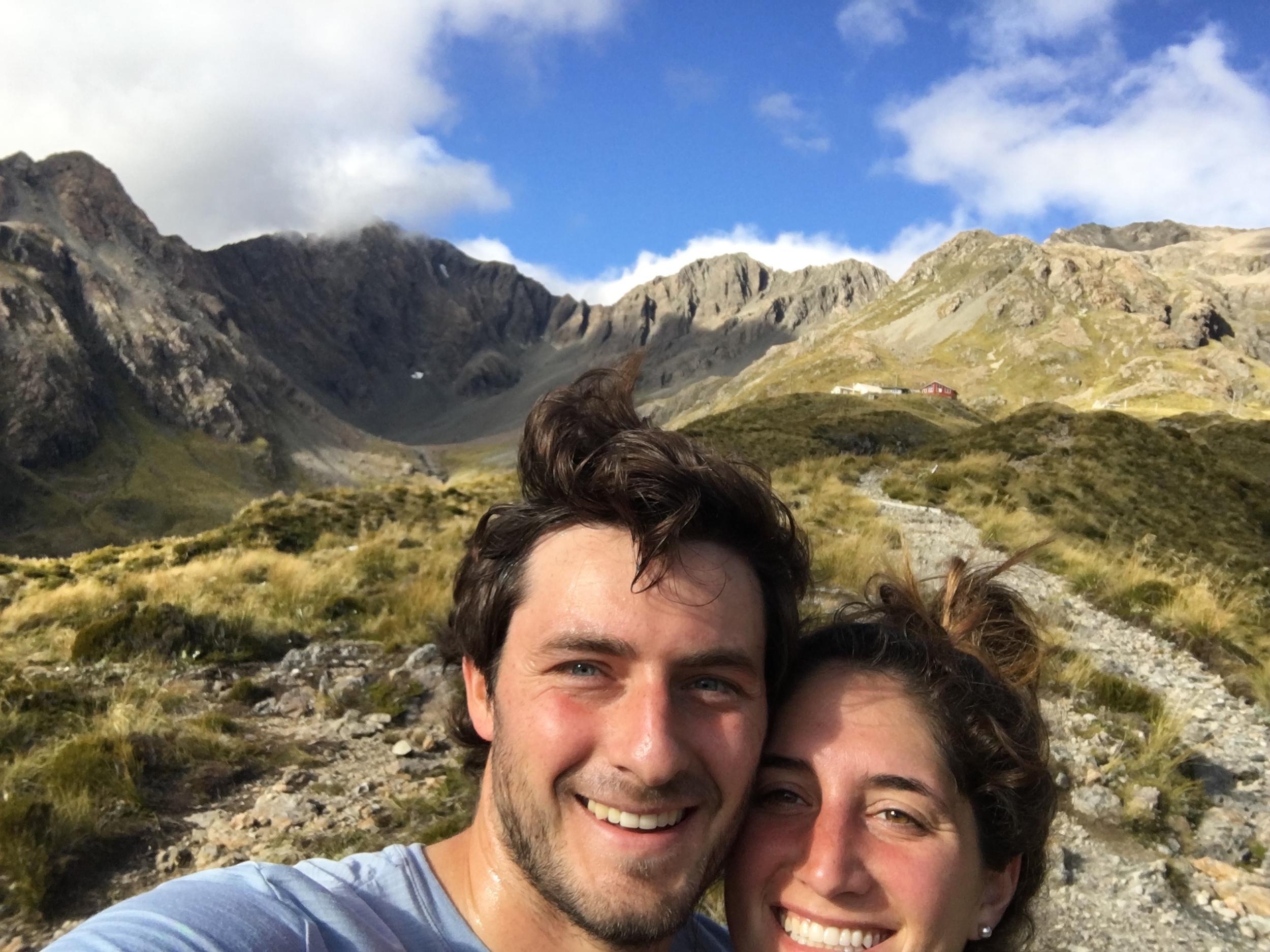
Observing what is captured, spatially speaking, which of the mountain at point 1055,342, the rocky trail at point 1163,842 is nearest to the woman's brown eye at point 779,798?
the rocky trail at point 1163,842

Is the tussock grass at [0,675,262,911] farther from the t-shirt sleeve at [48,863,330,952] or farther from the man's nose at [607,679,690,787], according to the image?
the man's nose at [607,679,690,787]

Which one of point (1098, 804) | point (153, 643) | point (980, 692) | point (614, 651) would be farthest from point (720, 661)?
point (153, 643)

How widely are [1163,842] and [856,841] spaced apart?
17.1 feet

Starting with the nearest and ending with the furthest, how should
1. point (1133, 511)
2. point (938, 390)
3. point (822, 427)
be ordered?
point (1133, 511) → point (822, 427) → point (938, 390)

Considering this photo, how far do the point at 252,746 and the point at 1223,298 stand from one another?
8292 inches

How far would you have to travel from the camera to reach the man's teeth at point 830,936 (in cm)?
228

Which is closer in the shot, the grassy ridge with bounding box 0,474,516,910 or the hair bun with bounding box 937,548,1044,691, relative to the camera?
the hair bun with bounding box 937,548,1044,691

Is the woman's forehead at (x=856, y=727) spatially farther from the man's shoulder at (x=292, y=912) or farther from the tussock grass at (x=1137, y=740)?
the tussock grass at (x=1137, y=740)

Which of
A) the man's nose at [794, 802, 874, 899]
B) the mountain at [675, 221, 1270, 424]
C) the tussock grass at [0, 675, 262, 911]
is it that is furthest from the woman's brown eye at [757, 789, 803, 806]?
the mountain at [675, 221, 1270, 424]

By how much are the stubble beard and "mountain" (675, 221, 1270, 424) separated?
10119cm

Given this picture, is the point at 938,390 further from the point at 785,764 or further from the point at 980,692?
the point at 785,764

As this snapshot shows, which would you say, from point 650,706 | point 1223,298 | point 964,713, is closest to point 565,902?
point 650,706

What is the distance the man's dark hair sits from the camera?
251cm

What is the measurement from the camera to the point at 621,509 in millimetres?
2482
